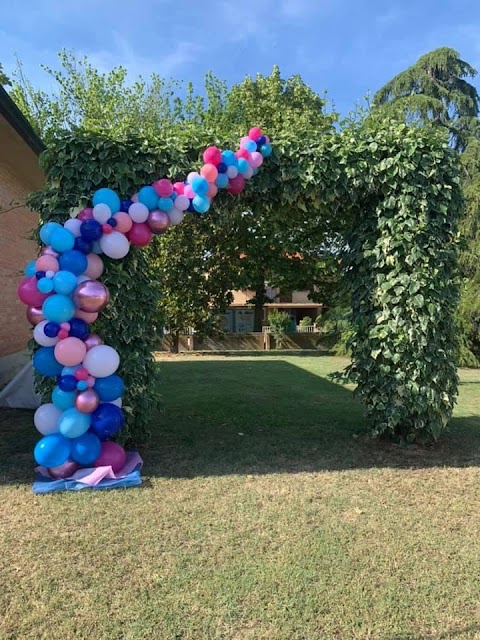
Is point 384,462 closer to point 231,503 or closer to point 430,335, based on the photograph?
point 430,335

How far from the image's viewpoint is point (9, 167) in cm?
965

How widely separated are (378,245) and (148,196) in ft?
8.03

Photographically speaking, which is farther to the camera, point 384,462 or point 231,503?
point 384,462

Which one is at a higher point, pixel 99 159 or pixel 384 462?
pixel 99 159

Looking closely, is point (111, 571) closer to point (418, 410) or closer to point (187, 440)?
point (187, 440)

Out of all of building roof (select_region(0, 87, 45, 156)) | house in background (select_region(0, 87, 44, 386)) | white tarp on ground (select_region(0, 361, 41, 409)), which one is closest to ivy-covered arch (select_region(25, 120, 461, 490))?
building roof (select_region(0, 87, 45, 156))

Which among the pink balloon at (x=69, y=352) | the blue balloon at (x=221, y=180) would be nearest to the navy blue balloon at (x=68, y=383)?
the pink balloon at (x=69, y=352)

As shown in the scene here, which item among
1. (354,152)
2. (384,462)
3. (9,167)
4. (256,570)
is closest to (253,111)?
(9,167)

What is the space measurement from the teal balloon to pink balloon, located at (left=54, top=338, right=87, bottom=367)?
42 centimetres

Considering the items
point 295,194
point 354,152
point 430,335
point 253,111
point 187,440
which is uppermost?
point 253,111

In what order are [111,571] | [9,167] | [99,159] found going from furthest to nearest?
[9,167]
[99,159]
[111,571]

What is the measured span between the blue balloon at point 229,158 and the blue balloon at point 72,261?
5.29 ft

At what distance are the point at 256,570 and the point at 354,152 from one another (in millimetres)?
3984

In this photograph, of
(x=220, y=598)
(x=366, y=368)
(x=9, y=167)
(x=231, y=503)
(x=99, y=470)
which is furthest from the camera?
(x=9, y=167)
